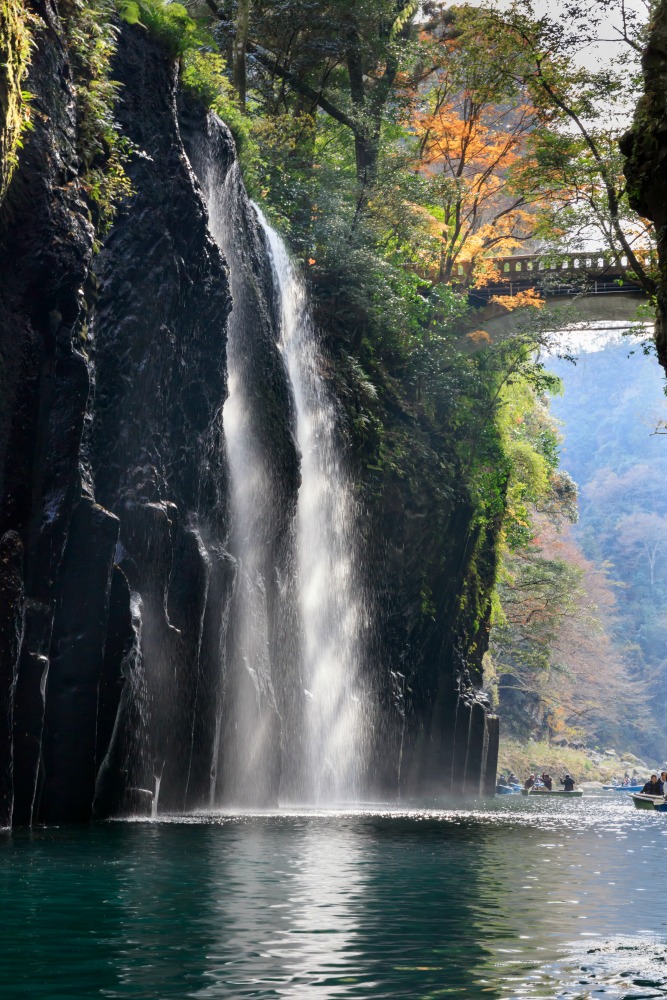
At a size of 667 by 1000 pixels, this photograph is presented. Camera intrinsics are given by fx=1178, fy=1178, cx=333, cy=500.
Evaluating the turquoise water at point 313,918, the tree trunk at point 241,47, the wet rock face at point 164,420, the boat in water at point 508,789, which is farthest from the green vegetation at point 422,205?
the turquoise water at point 313,918

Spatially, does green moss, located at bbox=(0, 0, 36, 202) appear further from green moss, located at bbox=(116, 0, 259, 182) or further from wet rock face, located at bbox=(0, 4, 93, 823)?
green moss, located at bbox=(116, 0, 259, 182)

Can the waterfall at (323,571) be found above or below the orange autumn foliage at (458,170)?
below

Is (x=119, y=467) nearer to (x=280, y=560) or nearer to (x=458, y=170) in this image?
(x=280, y=560)

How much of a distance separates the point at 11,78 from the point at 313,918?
9252 millimetres

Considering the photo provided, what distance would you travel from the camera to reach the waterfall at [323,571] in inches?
1033

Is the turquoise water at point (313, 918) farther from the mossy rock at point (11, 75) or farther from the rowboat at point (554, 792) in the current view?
the rowboat at point (554, 792)

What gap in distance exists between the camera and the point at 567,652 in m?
69.2

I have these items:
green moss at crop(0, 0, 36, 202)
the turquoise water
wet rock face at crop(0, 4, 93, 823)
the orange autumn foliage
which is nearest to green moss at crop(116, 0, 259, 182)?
wet rock face at crop(0, 4, 93, 823)

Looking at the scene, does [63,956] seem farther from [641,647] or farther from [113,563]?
[641,647]

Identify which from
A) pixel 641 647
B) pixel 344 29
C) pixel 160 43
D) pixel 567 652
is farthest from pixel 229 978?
pixel 641 647

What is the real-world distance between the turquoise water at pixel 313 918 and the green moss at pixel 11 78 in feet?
23.6

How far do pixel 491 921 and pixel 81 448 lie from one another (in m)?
9.44

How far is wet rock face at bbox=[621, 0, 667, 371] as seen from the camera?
1297cm

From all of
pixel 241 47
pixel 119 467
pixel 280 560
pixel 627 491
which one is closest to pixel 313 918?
pixel 119 467
